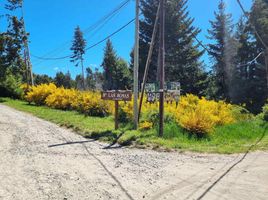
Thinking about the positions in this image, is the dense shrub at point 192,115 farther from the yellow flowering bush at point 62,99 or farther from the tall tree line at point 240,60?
the tall tree line at point 240,60

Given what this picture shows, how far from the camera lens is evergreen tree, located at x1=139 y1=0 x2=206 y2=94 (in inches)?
1624

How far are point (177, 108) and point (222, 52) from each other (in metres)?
29.3

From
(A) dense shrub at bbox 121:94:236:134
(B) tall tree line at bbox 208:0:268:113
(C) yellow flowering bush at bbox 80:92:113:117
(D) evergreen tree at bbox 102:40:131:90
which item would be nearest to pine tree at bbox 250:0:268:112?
(B) tall tree line at bbox 208:0:268:113

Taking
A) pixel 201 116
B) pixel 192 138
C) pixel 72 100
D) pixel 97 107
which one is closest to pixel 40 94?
pixel 72 100

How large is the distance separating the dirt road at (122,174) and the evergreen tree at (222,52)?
30.1m

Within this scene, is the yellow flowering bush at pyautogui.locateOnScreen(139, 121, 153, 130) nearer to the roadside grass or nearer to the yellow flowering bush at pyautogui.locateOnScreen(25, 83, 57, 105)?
the roadside grass

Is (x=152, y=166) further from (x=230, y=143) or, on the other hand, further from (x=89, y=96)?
(x=89, y=96)

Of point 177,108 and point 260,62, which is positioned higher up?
point 260,62

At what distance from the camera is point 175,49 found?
138 ft

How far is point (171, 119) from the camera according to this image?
14.2 m

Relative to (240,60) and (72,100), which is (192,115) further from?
(240,60)

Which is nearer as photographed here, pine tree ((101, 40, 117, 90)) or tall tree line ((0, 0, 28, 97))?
tall tree line ((0, 0, 28, 97))

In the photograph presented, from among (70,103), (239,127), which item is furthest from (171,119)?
(70,103)

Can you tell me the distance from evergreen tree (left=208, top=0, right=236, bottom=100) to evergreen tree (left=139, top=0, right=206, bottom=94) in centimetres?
191
